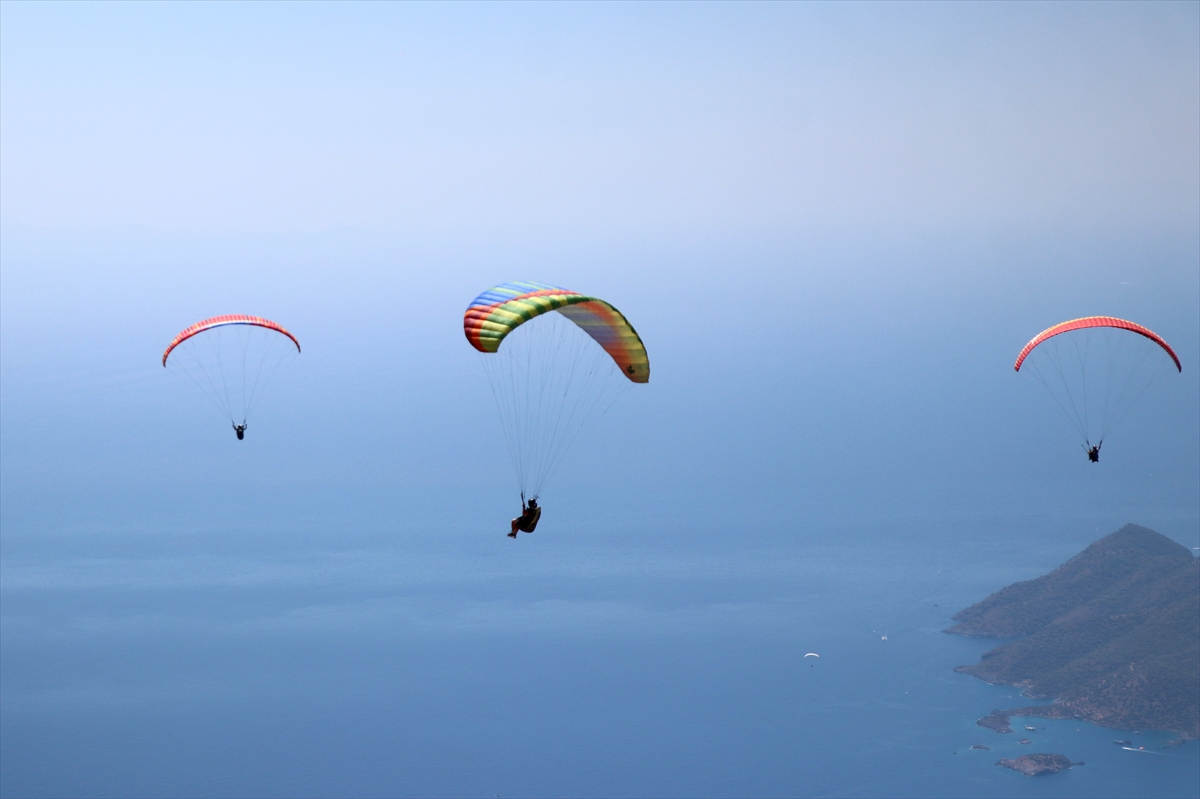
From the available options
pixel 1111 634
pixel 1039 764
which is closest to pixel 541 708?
pixel 1039 764

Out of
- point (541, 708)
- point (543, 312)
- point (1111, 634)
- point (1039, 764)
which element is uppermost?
point (1111, 634)

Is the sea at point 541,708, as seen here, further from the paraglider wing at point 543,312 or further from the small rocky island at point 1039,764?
the paraglider wing at point 543,312

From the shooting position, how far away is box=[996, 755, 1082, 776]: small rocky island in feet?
416

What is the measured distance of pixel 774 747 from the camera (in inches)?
5655

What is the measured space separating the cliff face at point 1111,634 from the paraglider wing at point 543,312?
113533mm

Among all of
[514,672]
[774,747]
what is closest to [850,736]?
[774,747]

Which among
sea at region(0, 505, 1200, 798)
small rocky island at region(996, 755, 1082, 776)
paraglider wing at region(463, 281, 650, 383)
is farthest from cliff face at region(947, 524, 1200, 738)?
paraglider wing at region(463, 281, 650, 383)

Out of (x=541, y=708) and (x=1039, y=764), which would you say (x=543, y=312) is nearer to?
(x=1039, y=764)

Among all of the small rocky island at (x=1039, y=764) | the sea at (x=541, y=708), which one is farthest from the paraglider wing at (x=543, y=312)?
the small rocky island at (x=1039, y=764)

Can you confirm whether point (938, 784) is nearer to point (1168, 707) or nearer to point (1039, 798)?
point (1039, 798)

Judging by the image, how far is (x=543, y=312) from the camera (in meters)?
29.3

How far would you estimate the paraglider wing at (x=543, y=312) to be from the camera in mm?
29312

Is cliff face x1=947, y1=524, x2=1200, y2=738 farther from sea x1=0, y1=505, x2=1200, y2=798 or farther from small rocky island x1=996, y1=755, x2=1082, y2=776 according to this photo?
small rocky island x1=996, y1=755, x2=1082, y2=776

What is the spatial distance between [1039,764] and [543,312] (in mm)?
116123
